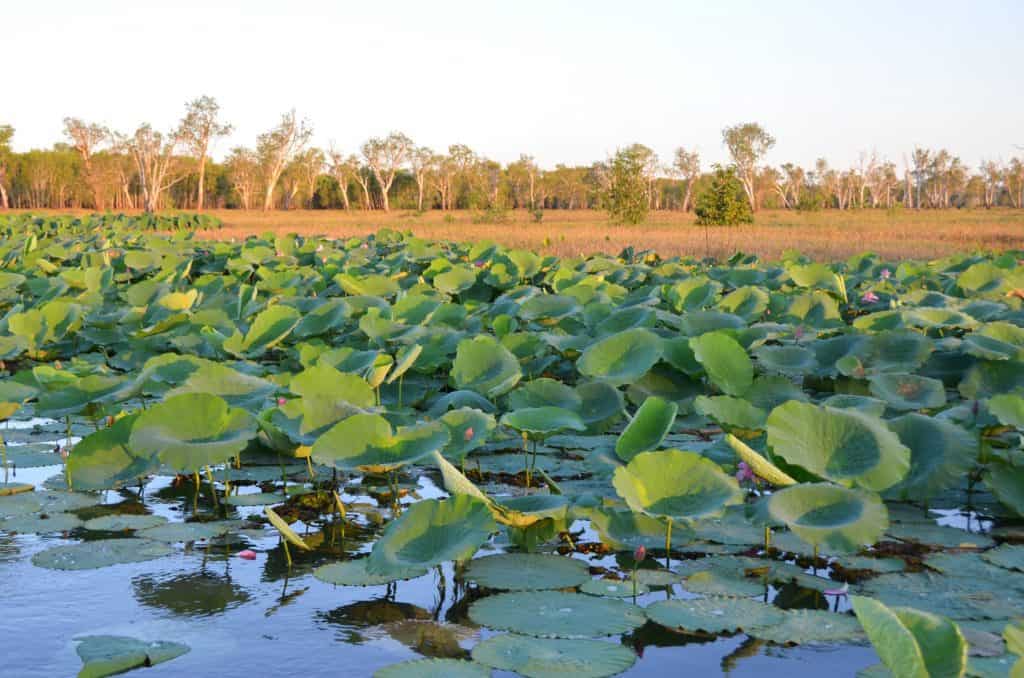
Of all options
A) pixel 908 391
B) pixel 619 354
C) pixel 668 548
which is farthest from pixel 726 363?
pixel 668 548

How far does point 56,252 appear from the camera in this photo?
888 cm

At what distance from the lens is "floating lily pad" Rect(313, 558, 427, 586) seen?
2.06 metres

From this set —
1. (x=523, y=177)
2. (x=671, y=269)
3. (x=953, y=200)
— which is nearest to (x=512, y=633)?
(x=671, y=269)

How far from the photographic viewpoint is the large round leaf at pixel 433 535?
1.85m

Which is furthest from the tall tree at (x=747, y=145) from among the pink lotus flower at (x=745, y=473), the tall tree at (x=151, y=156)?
the pink lotus flower at (x=745, y=473)

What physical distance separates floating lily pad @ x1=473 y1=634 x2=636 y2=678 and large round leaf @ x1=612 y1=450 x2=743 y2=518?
13.0 inches

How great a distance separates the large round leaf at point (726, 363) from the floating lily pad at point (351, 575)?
1448mm

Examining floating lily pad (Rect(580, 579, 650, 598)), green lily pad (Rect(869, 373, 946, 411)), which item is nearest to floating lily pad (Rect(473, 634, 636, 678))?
floating lily pad (Rect(580, 579, 650, 598))

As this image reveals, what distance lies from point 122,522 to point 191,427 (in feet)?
1.17

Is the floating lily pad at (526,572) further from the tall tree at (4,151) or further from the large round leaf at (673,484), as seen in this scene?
the tall tree at (4,151)

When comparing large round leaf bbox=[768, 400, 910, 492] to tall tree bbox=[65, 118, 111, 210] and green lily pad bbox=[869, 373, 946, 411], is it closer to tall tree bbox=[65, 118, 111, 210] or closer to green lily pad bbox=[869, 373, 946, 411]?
green lily pad bbox=[869, 373, 946, 411]

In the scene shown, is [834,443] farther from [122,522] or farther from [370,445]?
[122,522]

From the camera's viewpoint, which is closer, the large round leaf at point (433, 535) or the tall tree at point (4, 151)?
the large round leaf at point (433, 535)

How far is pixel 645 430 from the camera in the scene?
2477 millimetres
